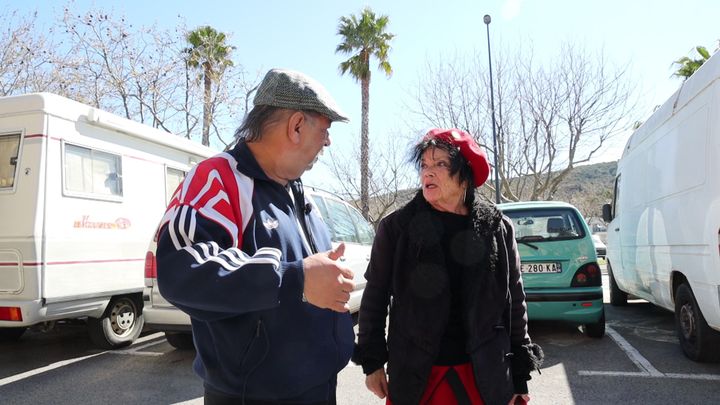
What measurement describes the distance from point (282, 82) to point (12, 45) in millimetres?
15865

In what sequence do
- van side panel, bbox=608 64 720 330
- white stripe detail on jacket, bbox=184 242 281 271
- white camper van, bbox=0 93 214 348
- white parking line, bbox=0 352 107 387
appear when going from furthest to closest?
white camper van, bbox=0 93 214 348, white parking line, bbox=0 352 107 387, van side panel, bbox=608 64 720 330, white stripe detail on jacket, bbox=184 242 281 271

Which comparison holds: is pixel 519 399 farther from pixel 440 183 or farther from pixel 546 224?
pixel 546 224

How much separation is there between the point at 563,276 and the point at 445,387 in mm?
4177

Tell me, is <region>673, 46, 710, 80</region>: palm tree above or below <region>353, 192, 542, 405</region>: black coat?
above

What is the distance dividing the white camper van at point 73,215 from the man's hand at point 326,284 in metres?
4.80

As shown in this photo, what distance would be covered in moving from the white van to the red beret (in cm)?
259

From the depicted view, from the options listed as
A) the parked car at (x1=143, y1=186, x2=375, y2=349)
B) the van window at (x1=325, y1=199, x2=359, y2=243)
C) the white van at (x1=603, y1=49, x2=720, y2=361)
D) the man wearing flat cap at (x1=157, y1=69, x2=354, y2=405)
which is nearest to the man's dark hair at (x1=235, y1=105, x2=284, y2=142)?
the man wearing flat cap at (x1=157, y1=69, x2=354, y2=405)

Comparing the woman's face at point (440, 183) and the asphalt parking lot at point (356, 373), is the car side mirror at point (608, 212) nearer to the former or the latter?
the asphalt parking lot at point (356, 373)

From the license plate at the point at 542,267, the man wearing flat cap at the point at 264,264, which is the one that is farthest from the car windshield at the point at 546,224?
the man wearing flat cap at the point at 264,264

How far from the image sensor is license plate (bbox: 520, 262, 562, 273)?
5.68m

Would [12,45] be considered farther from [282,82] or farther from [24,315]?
[282,82]

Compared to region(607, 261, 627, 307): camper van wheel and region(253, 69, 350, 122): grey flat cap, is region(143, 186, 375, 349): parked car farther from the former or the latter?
region(607, 261, 627, 307): camper van wheel

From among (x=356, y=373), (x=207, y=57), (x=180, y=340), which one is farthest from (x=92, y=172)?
(x=207, y=57)

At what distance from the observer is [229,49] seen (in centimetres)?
1894
